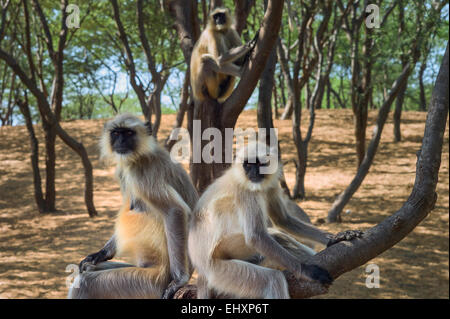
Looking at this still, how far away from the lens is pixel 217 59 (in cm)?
660

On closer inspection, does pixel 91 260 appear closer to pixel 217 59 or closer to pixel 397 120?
pixel 217 59

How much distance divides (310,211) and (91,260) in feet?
21.4

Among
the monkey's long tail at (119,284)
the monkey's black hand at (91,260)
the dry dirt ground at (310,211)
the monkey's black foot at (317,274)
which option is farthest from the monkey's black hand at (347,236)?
the dry dirt ground at (310,211)

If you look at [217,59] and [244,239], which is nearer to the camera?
[244,239]

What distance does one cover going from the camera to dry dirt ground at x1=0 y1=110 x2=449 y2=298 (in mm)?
→ 6684

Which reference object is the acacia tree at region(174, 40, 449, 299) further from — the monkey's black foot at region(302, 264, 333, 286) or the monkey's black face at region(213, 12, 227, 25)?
the monkey's black face at region(213, 12, 227, 25)

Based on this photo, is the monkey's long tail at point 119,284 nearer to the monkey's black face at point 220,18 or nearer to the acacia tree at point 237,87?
the acacia tree at point 237,87

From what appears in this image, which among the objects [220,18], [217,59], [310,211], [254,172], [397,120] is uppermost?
[220,18]

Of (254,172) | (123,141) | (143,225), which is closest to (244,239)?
(254,172)

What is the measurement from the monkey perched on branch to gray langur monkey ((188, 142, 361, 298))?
3.12m

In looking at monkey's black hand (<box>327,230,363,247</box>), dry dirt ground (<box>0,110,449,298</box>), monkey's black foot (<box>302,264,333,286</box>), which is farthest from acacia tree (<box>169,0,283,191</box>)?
monkey's black foot (<box>302,264,333,286</box>)

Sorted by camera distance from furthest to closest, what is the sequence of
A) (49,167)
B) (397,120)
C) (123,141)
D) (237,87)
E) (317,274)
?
(397,120) < (49,167) < (237,87) < (123,141) < (317,274)

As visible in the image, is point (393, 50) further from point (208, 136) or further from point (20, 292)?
point (20, 292)

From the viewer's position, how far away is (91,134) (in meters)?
14.9
